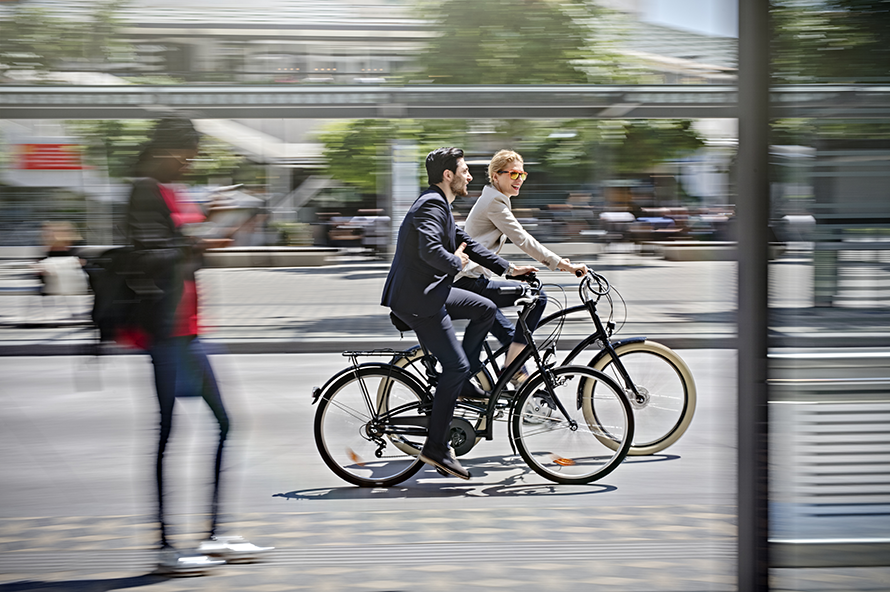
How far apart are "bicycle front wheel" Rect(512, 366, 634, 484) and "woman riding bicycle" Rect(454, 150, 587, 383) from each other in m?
0.22

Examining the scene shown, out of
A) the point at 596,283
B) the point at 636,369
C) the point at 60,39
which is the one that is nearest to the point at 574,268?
the point at 596,283

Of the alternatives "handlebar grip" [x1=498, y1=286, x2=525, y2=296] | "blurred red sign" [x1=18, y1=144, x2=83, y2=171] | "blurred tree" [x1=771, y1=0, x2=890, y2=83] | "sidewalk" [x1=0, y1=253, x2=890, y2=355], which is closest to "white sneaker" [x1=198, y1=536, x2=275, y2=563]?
"handlebar grip" [x1=498, y1=286, x2=525, y2=296]

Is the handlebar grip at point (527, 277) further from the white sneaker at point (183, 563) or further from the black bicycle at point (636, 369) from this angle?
the white sneaker at point (183, 563)

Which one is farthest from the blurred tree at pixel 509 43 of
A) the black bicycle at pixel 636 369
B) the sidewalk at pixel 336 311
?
the black bicycle at pixel 636 369

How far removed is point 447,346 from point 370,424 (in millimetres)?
661

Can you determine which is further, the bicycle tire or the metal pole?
the bicycle tire

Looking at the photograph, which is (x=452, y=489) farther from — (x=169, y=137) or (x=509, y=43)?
(x=509, y=43)

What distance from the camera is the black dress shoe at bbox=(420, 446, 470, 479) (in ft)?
14.1

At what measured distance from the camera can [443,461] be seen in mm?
4316

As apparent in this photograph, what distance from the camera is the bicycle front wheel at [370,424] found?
450cm

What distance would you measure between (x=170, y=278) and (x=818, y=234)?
7.12 feet

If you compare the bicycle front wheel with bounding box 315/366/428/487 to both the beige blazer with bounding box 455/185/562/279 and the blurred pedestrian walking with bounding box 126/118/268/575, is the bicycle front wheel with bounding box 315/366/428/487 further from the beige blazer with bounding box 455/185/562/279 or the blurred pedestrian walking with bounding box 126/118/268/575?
the blurred pedestrian walking with bounding box 126/118/268/575

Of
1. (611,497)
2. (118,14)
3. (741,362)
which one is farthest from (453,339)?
(118,14)

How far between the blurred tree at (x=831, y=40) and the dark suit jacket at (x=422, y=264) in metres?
2.02
